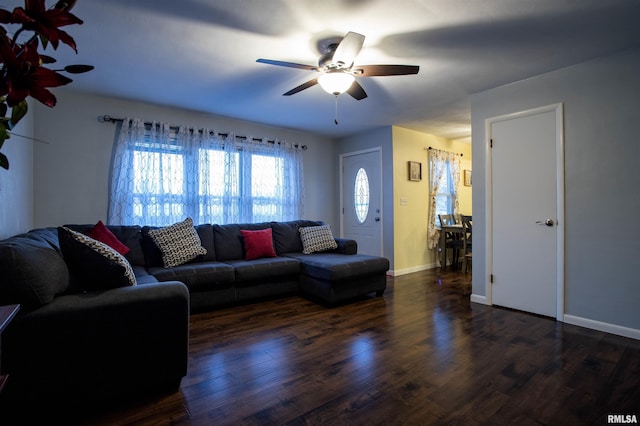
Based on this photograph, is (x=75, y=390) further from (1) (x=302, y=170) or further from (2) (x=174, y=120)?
(1) (x=302, y=170)

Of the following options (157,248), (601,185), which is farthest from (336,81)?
(157,248)

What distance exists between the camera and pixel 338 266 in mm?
3322

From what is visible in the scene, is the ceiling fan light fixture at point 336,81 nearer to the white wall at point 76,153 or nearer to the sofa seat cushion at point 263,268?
the sofa seat cushion at point 263,268

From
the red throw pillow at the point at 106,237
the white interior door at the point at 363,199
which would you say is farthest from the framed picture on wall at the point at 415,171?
the red throw pillow at the point at 106,237

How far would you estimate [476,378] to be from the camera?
1904 mm

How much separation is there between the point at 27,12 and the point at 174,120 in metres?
3.94

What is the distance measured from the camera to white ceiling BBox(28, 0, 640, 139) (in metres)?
2.02

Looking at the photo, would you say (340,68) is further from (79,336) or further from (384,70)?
(79,336)

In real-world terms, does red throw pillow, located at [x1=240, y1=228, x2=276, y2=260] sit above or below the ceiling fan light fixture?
below

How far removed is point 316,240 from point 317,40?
99.3 inches

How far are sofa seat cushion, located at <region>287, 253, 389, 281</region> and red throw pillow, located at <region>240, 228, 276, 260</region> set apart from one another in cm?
36

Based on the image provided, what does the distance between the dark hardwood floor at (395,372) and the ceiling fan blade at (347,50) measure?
2151mm

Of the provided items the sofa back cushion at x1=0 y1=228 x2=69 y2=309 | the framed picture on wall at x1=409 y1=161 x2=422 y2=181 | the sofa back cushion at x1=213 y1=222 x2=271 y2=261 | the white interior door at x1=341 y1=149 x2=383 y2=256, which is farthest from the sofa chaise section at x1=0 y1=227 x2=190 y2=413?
the framed picture on wall at x1=409 y1=161 x2=422 y2=181

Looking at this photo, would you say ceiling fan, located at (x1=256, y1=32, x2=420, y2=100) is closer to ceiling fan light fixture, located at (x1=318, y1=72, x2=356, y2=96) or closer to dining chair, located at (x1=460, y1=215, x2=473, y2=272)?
ceiling fan light fixture, located at (x1=318, y1=72, x2=356, y2=96)
